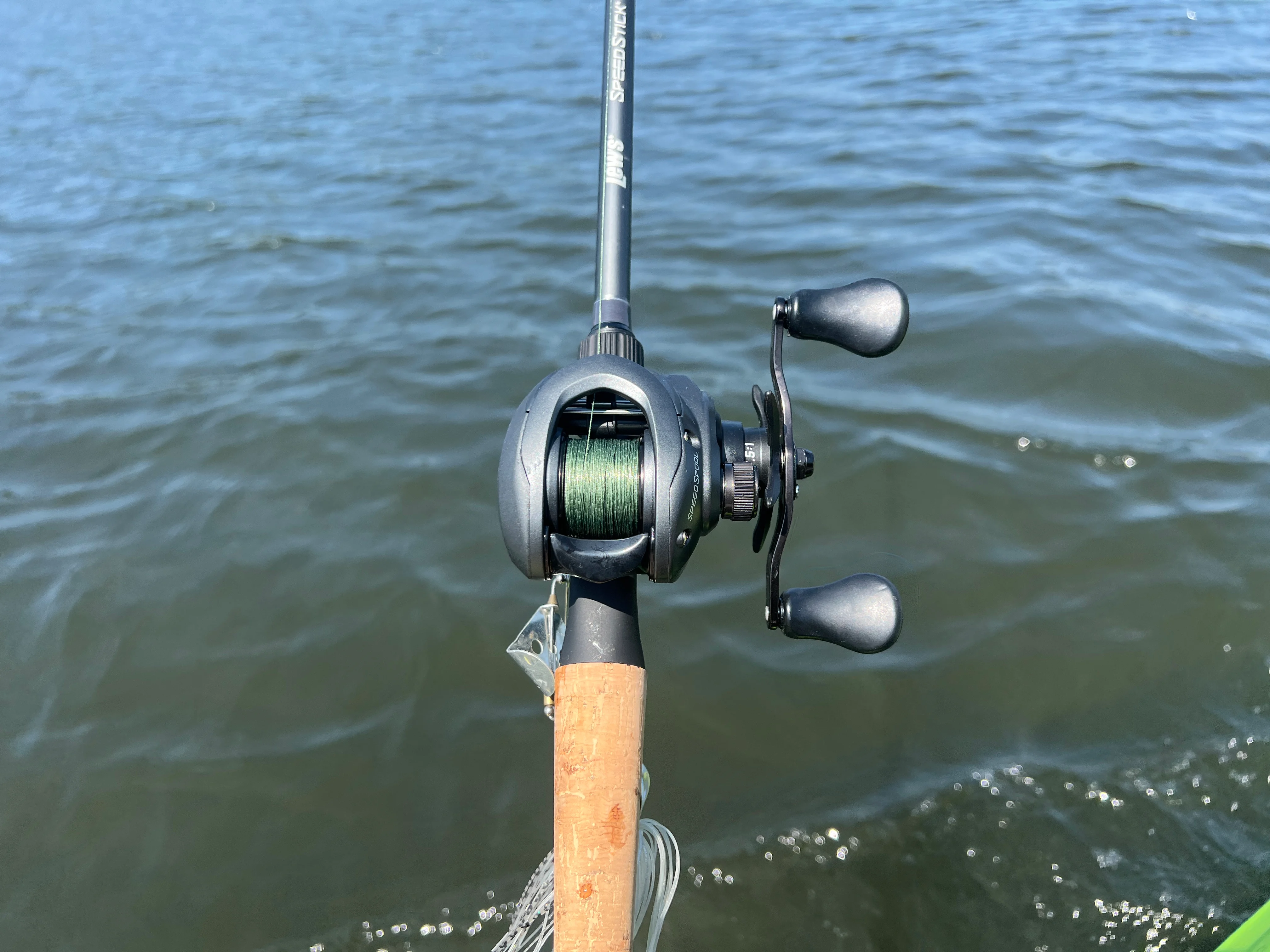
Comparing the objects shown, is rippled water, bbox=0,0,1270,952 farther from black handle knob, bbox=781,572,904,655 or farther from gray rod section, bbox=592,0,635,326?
gray rod section, bbox=592,0,635,326

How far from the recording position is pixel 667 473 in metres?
1.29

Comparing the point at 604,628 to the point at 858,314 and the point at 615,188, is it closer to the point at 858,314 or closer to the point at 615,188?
the point at 858,314

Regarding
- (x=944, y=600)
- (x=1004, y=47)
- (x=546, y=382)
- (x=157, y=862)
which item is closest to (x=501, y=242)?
(x=944, y=600)

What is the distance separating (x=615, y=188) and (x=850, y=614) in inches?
35.3

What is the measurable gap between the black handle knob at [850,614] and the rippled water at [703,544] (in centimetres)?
109

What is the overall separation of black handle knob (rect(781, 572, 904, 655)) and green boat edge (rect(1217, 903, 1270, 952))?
1064 mm

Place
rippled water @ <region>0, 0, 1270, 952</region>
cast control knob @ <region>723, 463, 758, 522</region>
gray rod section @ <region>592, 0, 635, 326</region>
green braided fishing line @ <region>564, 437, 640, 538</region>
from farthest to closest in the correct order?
rippled water @ <region>0, 0, 1270, 952</region> < gray rod section @ <region>592, 0, 635, 326</region> < cast control knob @ <region>723, 463, 758, 522</region> < green braided fishing line @ <region>564, 437, 640, 538</region>

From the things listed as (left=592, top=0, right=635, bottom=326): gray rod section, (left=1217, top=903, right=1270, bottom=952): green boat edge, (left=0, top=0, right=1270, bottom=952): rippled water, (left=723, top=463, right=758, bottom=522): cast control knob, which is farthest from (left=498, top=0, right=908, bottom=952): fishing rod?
(left=1217, top=903, right=1270, bottom=952): green boat edge

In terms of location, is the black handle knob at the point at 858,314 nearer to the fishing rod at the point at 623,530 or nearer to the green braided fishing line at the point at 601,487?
the fishing rod at the point at 623,530

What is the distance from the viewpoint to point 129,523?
3.41 m

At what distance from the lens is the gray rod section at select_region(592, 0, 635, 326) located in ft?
5.73

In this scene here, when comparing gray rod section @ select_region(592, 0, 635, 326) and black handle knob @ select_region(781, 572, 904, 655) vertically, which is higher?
gray rod section @ select_region(592, 0, 635, 326)

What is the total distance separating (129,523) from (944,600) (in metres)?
2.69

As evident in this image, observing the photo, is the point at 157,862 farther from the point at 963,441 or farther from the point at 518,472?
the point at 963,441
